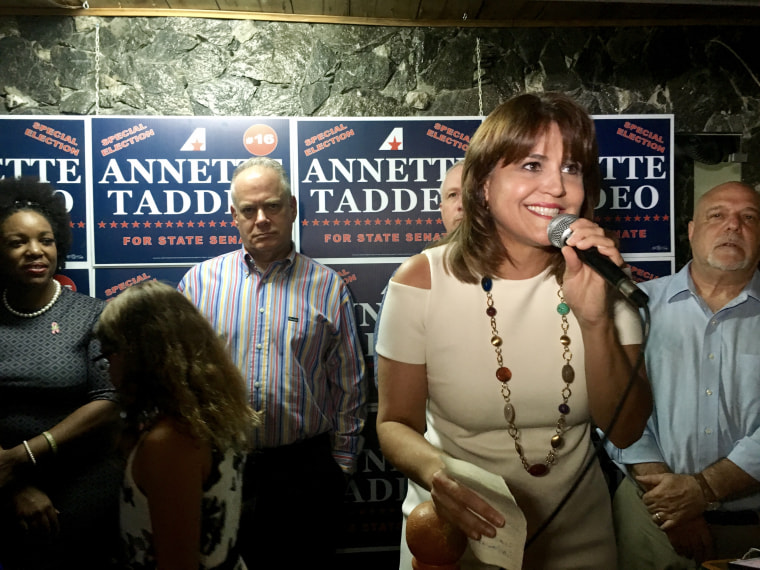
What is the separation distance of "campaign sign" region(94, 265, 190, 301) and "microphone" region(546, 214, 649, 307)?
1.85 metres

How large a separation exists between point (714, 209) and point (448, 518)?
1684 mm

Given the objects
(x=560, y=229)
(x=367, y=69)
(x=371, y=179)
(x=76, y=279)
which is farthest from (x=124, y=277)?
(x=560, y=229)

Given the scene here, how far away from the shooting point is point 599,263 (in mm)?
849

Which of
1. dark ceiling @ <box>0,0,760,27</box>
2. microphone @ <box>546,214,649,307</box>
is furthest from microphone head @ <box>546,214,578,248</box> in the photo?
dark ceiling @ <box>0,0,760,27</box>

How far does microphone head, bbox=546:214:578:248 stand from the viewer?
0.90 meters

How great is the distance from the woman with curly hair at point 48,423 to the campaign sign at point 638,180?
91.5 inches

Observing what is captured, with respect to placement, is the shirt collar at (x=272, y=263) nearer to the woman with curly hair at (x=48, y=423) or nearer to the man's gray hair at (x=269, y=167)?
the man's gray hair at (x=269, y=167)

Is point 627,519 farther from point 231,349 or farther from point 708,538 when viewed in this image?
point 231,349

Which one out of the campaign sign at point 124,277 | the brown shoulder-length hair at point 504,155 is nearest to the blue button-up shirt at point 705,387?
the brown shoulder-length hair at point 504,155

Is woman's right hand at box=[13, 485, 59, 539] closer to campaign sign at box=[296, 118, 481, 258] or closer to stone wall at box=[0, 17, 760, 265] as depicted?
campaign sign at box=[296, 118, 481, 258]

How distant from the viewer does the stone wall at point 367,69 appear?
2.34 metres

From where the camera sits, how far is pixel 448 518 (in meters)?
0.58

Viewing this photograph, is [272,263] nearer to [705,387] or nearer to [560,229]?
[560,229]

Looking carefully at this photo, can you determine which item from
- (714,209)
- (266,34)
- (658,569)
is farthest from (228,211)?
(658,569)
